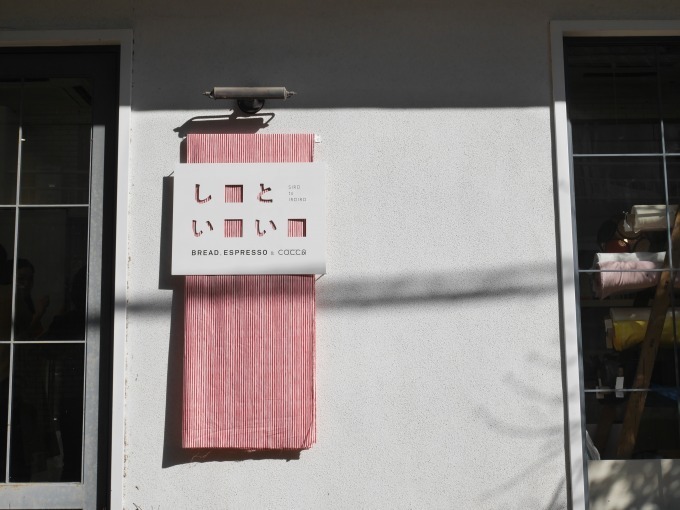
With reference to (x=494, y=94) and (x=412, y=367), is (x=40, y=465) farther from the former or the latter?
(x=494, y=94)

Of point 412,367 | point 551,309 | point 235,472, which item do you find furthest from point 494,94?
point 235,472

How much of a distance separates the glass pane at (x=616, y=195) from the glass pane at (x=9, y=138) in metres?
2.80

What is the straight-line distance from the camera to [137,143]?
3.72 meters

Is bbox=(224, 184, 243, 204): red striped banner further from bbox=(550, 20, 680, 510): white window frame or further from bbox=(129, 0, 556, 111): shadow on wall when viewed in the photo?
bbox=(550, 20, 680, 510): white window frame

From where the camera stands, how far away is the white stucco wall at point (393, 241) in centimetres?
358

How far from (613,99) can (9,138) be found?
3.03 meters

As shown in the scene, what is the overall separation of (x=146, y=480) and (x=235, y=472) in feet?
1.39

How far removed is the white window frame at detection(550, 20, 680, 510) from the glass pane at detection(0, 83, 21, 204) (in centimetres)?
268

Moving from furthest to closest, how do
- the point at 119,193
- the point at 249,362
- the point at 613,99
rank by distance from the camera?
the point at 613,99, the point at 119,193, the point at 249,362

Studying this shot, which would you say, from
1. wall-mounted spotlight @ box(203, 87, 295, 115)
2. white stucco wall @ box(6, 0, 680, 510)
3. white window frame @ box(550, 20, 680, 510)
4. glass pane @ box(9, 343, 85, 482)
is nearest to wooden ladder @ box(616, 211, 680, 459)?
white window frame @ box(550, 20, 680, 510)

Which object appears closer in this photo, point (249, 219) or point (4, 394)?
point (249, 219)

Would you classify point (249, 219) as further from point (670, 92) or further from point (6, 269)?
point (670, 92)

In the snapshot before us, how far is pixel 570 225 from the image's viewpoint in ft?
11.9

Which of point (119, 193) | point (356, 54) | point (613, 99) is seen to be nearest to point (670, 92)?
point (613, 99)
